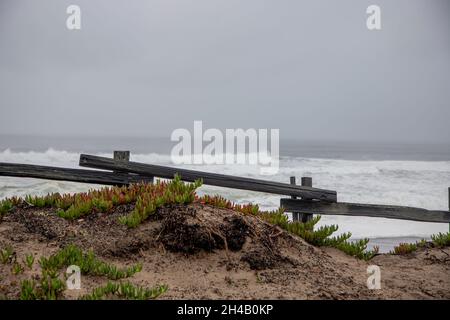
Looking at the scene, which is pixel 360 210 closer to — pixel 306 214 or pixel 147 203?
pixel 306 214

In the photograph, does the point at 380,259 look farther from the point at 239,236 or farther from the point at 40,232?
the point at 40,232

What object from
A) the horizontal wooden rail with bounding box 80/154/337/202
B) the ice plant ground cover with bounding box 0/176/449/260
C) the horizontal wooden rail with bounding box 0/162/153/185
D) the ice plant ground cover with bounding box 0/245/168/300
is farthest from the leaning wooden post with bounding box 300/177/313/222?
the ice plant ground cover with bounding box 0/245/168/300

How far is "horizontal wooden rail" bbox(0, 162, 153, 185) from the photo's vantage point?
6586 mm

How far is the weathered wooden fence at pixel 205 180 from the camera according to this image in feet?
22.1

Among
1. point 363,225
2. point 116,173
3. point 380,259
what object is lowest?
point 363,225

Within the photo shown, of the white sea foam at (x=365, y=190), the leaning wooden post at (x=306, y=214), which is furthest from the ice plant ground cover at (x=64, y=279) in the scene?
the white sea foam at (x=365, y=190)

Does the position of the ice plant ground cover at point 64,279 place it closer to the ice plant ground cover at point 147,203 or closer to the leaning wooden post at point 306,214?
the ice plant ground cover at point 147,203

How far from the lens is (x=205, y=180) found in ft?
23.5

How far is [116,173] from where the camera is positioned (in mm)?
7008

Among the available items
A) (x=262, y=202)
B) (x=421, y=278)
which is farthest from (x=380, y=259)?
(x=262, y=202)

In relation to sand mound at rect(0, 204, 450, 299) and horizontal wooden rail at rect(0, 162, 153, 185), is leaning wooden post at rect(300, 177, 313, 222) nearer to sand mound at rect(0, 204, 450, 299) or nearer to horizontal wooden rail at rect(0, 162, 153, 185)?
sand mound at rect(0, 204, 450, 299)

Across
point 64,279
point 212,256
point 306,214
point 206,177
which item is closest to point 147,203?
point 212,256

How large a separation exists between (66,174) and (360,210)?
572cm
